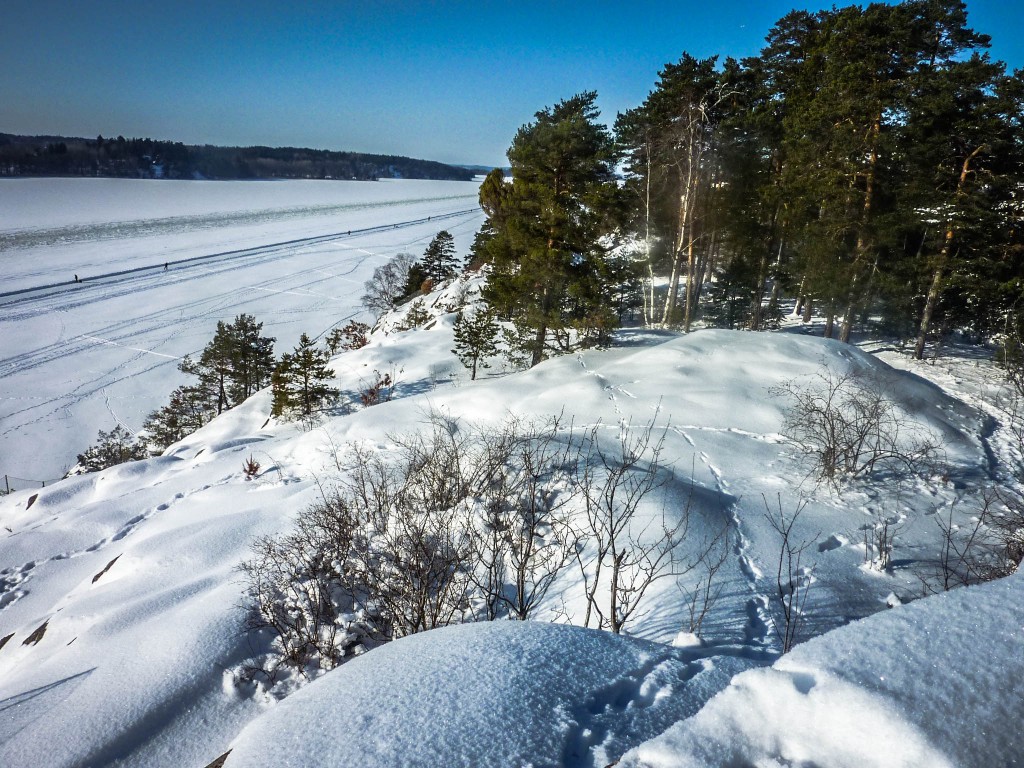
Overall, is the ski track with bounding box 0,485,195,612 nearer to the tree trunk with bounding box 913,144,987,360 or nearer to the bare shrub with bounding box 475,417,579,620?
the bare shrub with bounding box 475,417,579,620

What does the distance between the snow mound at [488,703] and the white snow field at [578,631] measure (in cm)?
1

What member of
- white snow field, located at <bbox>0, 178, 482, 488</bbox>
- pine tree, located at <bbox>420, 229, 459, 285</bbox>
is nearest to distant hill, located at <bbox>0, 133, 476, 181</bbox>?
white snow field, located at <bbox>0, 178, 482, 488</bbox>

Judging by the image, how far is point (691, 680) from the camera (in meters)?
2.89

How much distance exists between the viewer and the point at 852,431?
9492 mm

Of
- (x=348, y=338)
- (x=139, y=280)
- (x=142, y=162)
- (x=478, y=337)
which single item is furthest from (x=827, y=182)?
(x=142, y=162)

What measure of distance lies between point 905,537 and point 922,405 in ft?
20.0

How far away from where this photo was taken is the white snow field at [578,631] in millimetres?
2111

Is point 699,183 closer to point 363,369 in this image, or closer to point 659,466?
point 659,466

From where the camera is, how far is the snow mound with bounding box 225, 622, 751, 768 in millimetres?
2281

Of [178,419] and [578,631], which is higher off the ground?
[578,631]

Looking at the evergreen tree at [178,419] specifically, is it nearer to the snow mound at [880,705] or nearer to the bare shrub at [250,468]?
the bare shrub at [250,468]

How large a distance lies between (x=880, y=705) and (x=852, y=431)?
9182 millimetres

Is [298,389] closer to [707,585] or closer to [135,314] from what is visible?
[707,585]

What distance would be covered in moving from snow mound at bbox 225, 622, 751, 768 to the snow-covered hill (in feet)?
0.04
